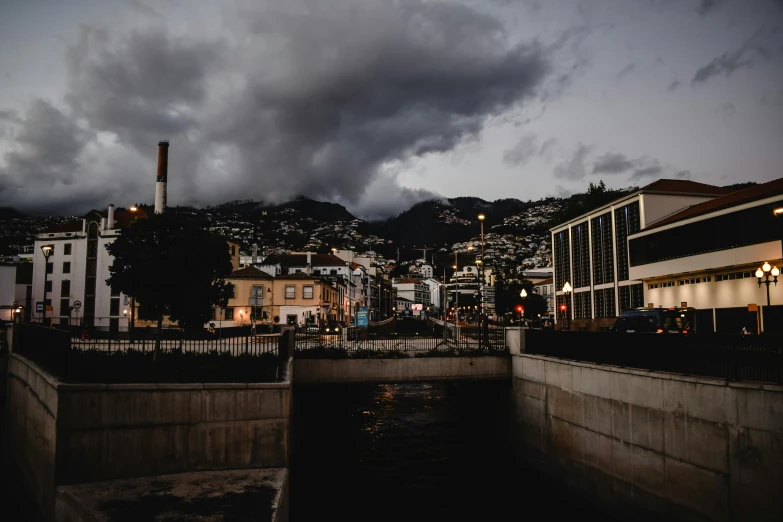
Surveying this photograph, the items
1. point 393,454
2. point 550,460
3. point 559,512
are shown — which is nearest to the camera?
point 559,512

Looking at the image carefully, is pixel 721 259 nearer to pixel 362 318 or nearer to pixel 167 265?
pixel 362 318

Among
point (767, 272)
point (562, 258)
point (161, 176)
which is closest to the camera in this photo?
point (767, 272)

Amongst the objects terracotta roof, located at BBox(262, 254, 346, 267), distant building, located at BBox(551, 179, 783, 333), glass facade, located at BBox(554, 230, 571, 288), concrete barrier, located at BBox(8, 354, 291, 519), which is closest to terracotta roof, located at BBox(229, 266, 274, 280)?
terracotta roof, located at BBox(262, 254, 346, 267)

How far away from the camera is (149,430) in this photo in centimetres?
1245

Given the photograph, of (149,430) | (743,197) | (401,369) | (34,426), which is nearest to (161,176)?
(401,369)

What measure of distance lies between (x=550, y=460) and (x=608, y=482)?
4351mm

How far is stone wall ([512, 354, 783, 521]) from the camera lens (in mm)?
11094

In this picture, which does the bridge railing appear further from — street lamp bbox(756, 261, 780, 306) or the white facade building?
the white facade building

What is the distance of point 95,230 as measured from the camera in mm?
76875

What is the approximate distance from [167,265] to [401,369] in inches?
443

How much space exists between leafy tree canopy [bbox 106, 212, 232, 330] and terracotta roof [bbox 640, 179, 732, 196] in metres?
35.4

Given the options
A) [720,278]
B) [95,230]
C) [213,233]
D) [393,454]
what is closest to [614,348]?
[393,454]

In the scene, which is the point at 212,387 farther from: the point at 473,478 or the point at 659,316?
the point at 659,316

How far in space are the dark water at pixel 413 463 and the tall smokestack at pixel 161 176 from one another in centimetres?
4252
